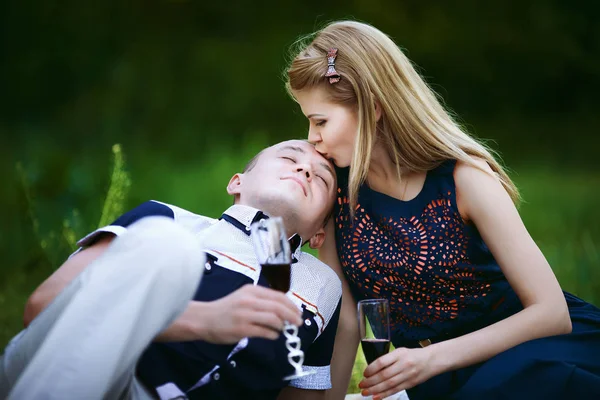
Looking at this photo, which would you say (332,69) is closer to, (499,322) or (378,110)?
(378,110)

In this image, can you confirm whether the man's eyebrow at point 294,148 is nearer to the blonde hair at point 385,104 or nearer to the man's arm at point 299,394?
the blonde hair at point 385,104

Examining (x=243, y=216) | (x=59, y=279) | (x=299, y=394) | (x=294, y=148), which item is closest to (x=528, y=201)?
(x=294, y=148)

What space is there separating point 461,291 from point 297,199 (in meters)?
0.65

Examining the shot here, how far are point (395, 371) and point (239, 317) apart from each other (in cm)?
60

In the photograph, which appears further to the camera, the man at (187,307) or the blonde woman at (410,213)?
the blonde woman at (410,213)

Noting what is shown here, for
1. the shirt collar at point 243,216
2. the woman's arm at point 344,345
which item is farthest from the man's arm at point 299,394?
the shirt collar at point 243,216

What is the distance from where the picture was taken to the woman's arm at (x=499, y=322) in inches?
78.7

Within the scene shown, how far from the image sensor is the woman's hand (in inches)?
77.5

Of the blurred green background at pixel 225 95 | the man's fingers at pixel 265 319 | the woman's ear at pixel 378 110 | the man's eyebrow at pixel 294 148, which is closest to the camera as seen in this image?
the man's fingers at pixel 265 319

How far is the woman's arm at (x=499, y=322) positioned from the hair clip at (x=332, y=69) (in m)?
0.50

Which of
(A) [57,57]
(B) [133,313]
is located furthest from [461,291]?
(A) [57,57]

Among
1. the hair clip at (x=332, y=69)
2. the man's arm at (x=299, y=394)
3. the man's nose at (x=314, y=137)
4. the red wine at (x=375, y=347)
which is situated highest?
the hair clip at (x=332, y=69)

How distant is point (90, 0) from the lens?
588cm

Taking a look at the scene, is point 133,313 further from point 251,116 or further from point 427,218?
point 251,116
